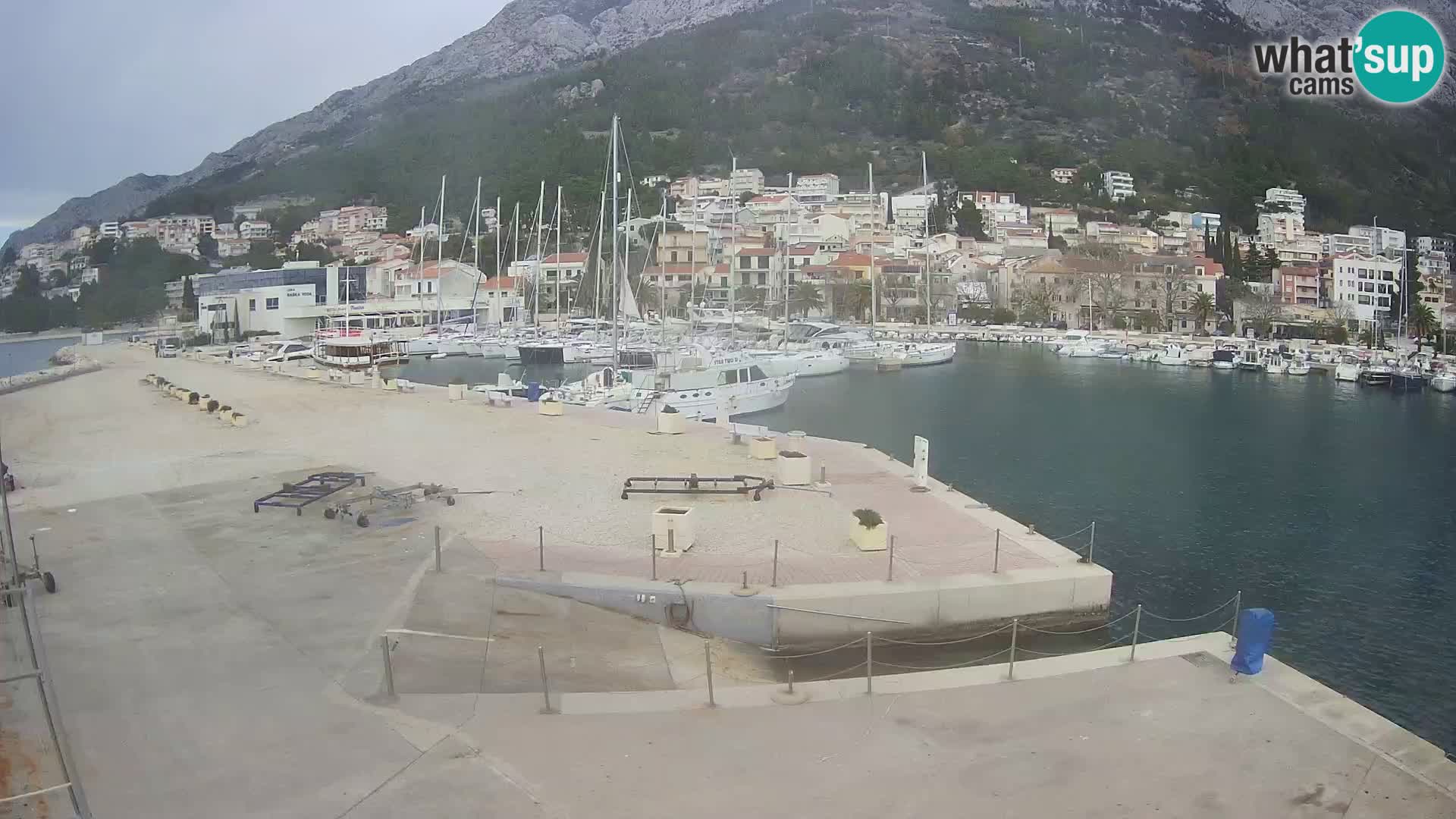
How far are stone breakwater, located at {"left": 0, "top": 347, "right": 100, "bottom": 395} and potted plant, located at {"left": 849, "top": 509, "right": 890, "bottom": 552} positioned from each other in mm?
27644

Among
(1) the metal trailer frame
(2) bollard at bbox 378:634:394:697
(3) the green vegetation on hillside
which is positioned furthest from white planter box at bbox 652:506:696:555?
(3) the green vegetation on hillside

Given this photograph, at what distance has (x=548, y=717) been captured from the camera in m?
5.94

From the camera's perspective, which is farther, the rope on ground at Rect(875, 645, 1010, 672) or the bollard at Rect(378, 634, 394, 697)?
the rope on ground at Rect(875, 645, 1010, 672)

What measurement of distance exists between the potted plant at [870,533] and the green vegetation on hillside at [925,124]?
92065 millimetres

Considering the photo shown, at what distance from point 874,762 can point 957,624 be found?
3865mm

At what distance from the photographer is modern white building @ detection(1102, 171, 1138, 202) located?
117 meters

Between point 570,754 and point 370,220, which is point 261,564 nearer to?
point 570,754

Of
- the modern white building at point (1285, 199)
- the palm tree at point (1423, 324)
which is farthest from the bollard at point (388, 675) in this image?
the modern white building at point (1285, 199)

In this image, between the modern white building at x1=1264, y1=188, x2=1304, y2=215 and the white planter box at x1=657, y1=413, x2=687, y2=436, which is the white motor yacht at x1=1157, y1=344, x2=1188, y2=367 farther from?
the modern white building at x1=1264, y1=188, x2=1304, y2=215

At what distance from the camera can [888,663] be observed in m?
8.23

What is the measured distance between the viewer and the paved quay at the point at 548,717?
16.4 ft

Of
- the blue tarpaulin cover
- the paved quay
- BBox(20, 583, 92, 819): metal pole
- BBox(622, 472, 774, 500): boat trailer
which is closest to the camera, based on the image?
BBox(20, 583, 92, 819): metal pole

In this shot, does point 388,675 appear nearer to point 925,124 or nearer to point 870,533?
point 870,533

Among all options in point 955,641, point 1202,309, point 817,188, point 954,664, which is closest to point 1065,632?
point 955,641
